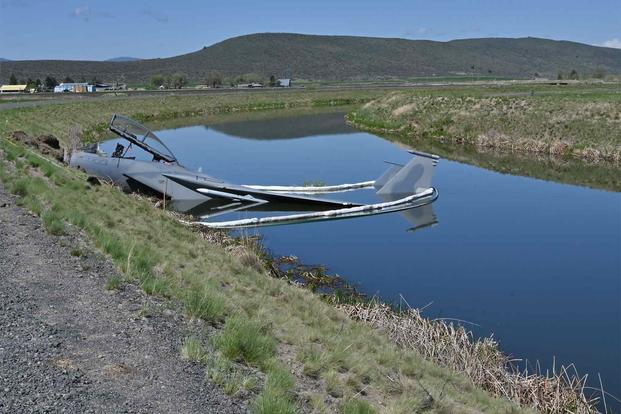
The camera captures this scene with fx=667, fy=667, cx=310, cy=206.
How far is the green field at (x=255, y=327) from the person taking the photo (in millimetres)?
6844

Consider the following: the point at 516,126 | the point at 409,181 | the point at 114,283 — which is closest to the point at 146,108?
the point at 516,126

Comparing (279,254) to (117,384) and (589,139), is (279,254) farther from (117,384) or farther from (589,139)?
(589,139)

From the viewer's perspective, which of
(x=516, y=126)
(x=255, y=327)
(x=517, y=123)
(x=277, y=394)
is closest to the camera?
(x=277, y=394)

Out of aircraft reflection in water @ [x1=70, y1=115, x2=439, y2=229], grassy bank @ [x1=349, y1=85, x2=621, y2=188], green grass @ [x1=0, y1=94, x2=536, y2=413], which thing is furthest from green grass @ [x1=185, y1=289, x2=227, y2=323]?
grassy bank @ [x1=349, y1=85, x2=621, y2=188]

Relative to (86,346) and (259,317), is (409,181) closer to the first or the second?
(259,317)

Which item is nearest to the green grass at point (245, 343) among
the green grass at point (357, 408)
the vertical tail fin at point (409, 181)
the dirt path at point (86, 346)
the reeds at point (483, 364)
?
the dirt path at point (86, 346)

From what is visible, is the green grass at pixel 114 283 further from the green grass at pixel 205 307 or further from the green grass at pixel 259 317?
Answer: the green grass at pixel 205 307

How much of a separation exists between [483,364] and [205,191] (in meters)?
13.9

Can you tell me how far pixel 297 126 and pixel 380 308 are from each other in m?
47.2

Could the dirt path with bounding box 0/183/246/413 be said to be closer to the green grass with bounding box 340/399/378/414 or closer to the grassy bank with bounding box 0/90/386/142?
the green grass with bounding box 340/399/378/414

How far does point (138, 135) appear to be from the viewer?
21562 millimetres

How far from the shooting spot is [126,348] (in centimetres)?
692

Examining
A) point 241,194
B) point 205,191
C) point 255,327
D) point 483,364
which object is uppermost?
point 255,327

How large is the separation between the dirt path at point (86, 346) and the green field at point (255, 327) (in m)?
0.28
